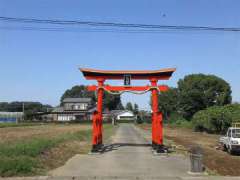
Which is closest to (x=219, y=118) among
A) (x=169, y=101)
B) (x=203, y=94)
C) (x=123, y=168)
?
(x=203, y=94)

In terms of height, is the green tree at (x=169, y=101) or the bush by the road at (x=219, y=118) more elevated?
the green tree at (x=169, y=101)

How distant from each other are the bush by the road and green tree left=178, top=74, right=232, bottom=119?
2763cm

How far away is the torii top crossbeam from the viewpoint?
77.6ft

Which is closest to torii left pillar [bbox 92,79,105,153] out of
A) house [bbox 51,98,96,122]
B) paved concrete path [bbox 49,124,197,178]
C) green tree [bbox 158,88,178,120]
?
paved concrete path [bbox 49,124,197,178]

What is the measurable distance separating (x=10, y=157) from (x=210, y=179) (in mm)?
7728

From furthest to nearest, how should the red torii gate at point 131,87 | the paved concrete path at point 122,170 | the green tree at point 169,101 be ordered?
the green tree at point 169,101
the red torii gate at point 131,87
the paved concrete path at point 122,170

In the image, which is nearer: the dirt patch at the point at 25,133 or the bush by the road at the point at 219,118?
the dirt patch at the point at 25,133

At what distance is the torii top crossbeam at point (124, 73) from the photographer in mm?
23641

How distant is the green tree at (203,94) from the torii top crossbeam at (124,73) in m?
66.0

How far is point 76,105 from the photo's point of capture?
128875 mm

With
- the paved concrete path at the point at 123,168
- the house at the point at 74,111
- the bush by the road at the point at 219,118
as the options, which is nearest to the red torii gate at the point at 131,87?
the paved concrete path at the point at 123,168

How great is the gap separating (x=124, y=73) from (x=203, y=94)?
68.1 metres

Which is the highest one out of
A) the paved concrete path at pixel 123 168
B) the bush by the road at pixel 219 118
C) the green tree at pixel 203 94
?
the green tree at pixel 203 94

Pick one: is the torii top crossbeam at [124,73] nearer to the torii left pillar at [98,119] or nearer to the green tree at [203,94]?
the torii left pillar at [98,119]
